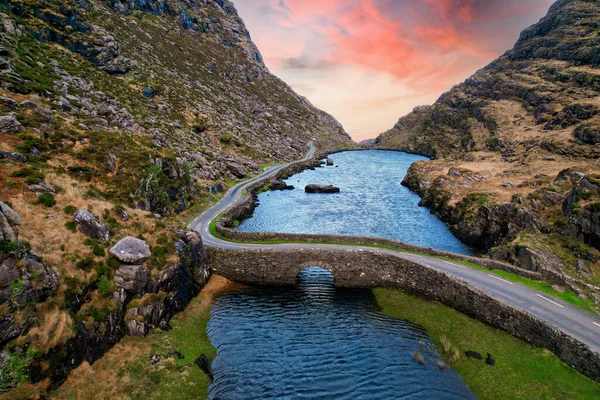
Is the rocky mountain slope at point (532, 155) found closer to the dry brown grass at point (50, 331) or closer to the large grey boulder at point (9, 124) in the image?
the dry brown grass at point (50, 331)

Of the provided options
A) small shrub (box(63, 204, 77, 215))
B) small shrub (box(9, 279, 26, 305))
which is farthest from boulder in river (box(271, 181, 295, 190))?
small shrub (box(9, 279, 26, 305))

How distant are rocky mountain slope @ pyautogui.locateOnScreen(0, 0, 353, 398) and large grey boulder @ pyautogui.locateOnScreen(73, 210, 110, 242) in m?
0.09

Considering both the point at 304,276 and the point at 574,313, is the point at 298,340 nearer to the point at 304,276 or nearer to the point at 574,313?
the point at 304,276

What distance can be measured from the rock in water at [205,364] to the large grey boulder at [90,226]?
40.4ft

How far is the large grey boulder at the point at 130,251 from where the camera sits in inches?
958

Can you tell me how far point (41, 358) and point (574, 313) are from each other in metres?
37.4

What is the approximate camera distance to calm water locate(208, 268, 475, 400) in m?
21.2

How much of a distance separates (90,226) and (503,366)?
33841 mm

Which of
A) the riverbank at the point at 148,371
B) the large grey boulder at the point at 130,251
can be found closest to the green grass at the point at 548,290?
the riverbank at the point at 148,371

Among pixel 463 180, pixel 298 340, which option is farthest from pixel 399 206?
pixel 298 340

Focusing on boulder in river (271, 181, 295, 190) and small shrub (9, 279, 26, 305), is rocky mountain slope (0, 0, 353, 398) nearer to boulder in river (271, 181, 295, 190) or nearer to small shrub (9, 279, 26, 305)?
small shrub (9, 279, 26, 305)

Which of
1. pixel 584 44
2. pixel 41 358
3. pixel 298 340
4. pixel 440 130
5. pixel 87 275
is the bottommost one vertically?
pixel 298 340

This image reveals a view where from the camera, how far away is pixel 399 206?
3036 inches

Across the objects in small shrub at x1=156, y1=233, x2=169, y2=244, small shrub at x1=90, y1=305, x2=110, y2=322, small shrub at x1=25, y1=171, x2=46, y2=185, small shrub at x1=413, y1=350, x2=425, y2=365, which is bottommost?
small shrub at x1=413, y1=350, x2=425, y2=365
